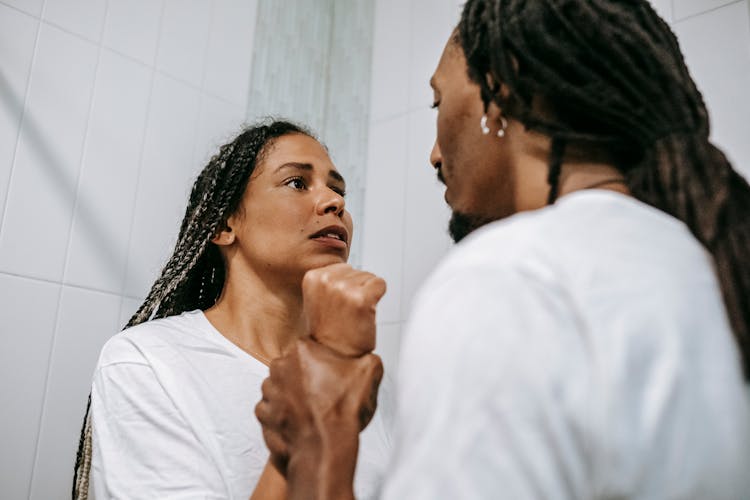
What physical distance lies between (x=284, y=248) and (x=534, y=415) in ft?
2.74

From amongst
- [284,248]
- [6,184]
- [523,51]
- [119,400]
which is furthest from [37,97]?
[523,51]

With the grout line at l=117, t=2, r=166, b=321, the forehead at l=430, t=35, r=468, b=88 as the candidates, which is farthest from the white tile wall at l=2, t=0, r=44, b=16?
the forehead at l=430, t=35, r=468, b=88

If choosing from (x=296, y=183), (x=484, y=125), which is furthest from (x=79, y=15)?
(x=484, y=125)

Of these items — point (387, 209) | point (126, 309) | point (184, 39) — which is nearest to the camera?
point (126, 309)

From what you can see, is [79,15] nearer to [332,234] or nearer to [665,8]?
[332,234]

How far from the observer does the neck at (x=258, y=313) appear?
1133mm

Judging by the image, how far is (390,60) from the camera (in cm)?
178

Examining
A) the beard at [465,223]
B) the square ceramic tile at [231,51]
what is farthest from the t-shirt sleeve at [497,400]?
the square ceramic tile at [231,51]

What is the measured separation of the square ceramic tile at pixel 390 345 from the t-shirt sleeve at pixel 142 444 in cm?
71

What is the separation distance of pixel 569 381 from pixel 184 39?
57.3 inches

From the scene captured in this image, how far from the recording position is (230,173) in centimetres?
125

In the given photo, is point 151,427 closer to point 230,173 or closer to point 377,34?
point 230,173

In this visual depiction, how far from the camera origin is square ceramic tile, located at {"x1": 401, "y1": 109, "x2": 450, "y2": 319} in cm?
152

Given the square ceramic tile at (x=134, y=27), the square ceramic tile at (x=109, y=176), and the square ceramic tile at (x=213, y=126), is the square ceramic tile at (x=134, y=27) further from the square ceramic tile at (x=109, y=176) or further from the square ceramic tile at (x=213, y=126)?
the square ceramic tile at (x=213, y=126)
